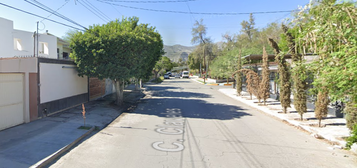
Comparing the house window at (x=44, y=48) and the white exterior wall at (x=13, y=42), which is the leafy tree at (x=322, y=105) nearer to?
the white exterior wall at (x=13, y=42)

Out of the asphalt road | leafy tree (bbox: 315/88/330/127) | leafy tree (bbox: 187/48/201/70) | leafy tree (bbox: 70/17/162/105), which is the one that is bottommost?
the asphalt road

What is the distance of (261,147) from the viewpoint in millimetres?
6121

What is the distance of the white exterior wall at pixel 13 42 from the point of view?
1808 centimetres

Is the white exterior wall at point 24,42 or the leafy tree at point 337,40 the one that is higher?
the white exterior wall at point 24,42

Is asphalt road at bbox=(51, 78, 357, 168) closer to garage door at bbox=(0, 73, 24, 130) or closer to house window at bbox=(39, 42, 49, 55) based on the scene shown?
garage door at bbox=(0, 73, 24, 130)

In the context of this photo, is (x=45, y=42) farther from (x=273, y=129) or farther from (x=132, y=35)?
(x=273, y=129)

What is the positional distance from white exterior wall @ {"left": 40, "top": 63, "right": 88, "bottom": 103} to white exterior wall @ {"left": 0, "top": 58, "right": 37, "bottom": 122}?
0.59m

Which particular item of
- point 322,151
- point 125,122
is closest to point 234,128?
point 322,151

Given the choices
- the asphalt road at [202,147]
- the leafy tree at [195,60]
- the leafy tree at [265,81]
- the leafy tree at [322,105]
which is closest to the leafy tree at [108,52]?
the asphalt road at [202,147]

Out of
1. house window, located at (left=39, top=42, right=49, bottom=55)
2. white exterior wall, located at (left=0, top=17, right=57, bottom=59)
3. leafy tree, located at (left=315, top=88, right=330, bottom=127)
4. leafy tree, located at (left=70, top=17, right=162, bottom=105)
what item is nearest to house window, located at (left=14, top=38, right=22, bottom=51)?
white exterior wall, located at (left=0, top=17, right=57, bottom=59)

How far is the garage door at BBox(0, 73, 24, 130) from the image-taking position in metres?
7.42

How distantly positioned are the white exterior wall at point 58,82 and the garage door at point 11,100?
122 cm

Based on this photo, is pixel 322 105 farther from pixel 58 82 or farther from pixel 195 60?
pixel 195 60

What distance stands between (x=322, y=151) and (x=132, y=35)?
33.1 ft
